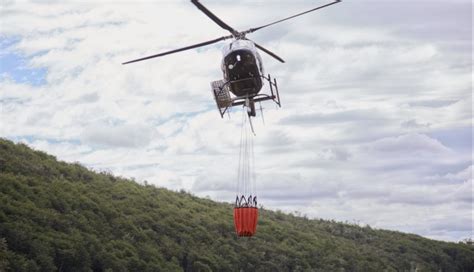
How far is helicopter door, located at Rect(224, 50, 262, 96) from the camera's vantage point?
21.7 meters

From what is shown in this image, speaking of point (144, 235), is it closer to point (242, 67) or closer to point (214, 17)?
point (242, 67)

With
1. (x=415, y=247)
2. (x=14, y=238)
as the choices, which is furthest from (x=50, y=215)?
(x=415, y=247)

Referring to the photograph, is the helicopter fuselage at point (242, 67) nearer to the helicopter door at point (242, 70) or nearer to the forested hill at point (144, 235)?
the helicopter door at point (242, 70)

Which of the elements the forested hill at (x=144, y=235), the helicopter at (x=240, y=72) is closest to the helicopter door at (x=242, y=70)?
the helicopter at (x=240, y=72)

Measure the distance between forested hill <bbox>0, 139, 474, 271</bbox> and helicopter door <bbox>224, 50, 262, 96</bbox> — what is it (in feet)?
32.2

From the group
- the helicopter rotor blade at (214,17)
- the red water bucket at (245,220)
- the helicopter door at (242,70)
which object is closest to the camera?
the helicopter rotor blade at (214,17)

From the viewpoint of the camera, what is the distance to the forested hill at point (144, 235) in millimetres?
Answer: 26188

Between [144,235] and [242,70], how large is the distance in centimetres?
1355

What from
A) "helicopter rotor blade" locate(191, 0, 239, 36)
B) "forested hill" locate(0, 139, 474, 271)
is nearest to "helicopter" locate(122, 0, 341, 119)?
"helicopter rotor blade" locate(191, 0, 239, 36)

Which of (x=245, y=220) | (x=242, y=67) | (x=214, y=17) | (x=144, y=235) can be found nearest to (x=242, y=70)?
(x=242, y=67)

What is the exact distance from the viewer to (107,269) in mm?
26922

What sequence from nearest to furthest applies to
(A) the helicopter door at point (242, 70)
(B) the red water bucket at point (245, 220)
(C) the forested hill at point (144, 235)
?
(B) the red water bucket at point (245, 220)
(A) the helicopter door at point (242, 70)
(C) the forested hill at point (144, 235)

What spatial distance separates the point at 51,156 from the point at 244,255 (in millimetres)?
12597

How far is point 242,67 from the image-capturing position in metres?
21.7
